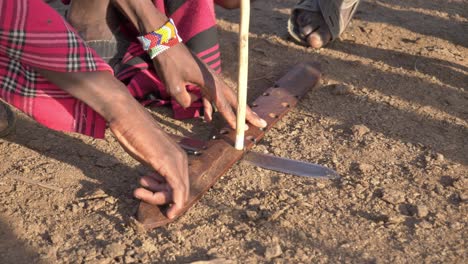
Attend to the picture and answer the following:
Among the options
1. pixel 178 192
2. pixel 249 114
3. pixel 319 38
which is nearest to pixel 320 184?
pixel 249 114

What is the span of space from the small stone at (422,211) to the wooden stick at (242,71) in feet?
2.32

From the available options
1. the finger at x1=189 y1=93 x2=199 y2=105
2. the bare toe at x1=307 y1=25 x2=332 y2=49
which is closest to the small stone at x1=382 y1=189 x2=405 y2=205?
the finger at x1=189 y1=93 x2=199 y2=105

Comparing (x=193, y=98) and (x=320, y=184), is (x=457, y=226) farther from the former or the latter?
(x=193, y=98)

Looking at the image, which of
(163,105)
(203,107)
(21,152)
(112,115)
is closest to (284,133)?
(203,107)

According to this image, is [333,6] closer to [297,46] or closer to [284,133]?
[297,46]

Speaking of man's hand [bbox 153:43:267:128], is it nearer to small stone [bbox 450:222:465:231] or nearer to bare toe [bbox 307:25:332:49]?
small stone [bbox 450:222:465:231]

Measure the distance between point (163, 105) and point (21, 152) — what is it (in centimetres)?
67

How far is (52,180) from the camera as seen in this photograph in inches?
98.3

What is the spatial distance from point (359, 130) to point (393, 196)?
0.48 meters

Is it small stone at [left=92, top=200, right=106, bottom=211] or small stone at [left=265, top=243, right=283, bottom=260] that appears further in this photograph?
small stone at [left=92, top=200, right=106, bottom=211]

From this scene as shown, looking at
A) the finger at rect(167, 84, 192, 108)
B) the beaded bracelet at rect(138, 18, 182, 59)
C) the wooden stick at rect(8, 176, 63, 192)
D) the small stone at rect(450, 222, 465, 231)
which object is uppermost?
the beaded bracelet at rect(138, 18, 182, 59)

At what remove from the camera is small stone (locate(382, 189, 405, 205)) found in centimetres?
235

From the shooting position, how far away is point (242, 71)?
237 cm

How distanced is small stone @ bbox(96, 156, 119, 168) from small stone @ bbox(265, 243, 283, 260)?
788 millimetres
